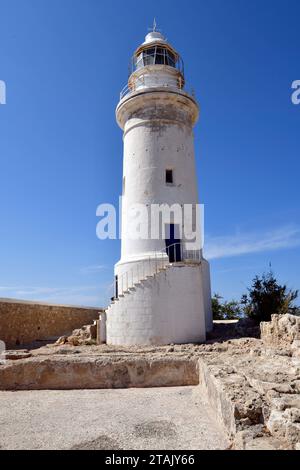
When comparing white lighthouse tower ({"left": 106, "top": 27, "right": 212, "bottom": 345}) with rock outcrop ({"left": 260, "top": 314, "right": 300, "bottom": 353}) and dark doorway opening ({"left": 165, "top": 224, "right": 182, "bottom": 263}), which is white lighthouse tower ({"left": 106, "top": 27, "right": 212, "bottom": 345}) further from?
rock outcrop ({"left": 260, "top": 314, "right": 300, "bottom": 353})

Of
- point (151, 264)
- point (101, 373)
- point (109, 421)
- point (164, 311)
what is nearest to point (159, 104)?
point (151, 264)

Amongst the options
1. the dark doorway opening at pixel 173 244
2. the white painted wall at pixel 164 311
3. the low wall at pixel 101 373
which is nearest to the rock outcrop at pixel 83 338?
the white painted wall at pixel 164 311

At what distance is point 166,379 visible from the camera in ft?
24.7

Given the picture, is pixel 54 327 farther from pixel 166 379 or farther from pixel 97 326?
pixel 166 379

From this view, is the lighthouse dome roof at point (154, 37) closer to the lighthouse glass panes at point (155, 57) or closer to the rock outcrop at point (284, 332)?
the lighthouse glass panes at point (155, 57)

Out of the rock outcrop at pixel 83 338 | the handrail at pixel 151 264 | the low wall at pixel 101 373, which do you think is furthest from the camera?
the handrail at pixel 151 264

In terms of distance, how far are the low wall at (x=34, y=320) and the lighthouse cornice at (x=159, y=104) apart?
889cm

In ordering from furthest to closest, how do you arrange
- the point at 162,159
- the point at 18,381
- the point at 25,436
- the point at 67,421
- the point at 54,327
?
the point at 54,327
the point at 162,159
the point at 18,381
the point at 67,421
the point at 25,436

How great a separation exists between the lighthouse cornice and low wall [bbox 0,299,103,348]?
8.89 metres

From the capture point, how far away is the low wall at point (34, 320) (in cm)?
1229

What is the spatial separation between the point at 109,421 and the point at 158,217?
27.7 ft

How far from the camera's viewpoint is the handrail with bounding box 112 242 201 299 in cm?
1198

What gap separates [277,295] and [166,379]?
8587 mm
